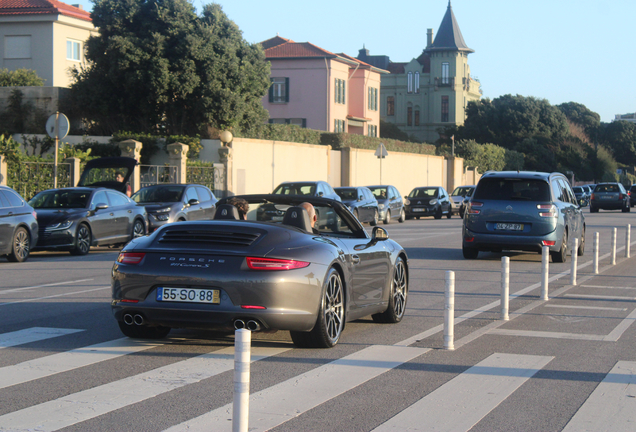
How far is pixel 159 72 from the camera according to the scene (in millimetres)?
33312

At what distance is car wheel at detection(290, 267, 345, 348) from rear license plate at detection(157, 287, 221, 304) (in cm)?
92

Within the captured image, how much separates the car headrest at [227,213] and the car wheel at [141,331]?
121 cm

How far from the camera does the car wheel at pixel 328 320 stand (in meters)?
7.19

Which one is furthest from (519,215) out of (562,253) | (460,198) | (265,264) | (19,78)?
(19,78)

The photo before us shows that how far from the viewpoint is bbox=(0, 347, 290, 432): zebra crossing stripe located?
498 cm

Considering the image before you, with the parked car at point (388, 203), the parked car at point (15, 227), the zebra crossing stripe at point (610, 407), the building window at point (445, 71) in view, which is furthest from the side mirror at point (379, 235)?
the building window at point (445, 71)

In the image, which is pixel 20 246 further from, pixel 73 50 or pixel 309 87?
pixel 309 87

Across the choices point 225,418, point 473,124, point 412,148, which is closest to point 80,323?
point 225,418

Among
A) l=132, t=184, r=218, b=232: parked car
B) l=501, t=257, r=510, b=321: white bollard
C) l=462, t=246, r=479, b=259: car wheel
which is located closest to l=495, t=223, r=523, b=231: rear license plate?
l=462, t=246, r=479, b=259: car wheel

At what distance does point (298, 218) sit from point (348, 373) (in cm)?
177

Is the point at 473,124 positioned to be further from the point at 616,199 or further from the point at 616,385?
the point at 616,385

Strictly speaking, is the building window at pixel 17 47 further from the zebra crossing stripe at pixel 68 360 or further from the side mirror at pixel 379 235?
the zebra crossing stripe at pixel 68 360

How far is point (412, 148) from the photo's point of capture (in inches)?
2212

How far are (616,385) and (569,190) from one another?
1242cm
